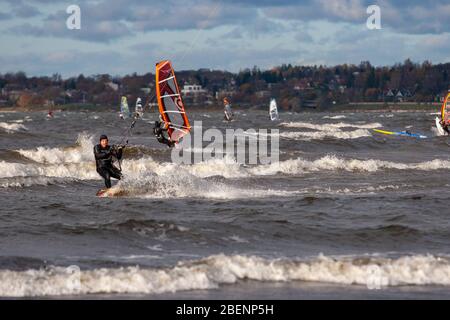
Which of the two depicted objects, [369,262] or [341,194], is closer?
[369,262]

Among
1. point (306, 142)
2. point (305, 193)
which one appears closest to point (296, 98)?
point (306, 142)

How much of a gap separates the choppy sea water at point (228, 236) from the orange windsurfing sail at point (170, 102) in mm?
1895

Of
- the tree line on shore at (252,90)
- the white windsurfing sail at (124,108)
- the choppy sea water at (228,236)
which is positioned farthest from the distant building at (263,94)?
the choppy sea water at (228,236)

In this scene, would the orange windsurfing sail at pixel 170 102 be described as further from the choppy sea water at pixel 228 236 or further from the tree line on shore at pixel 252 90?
the tree line on shore at pixel 252 90

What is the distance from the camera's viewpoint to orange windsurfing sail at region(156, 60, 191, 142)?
18594 mm

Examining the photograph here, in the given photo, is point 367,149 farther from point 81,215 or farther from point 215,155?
point 81,215

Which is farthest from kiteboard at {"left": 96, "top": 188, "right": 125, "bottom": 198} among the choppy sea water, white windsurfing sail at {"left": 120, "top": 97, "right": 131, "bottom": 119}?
white windsurfing sail at {"left": 120, "top": 97, "right": 131, "bottom": 119}

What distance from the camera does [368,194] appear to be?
16766 mm

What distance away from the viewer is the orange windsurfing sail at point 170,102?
18594mm

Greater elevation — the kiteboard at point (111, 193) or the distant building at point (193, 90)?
the kiteboard at point (111, 193)

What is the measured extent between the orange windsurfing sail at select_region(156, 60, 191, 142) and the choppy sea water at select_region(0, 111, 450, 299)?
190 cm

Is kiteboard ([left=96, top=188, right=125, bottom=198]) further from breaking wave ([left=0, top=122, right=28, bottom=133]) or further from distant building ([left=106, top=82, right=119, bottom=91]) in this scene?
distant building ([left=106, top=82, right=119, bottom=91])

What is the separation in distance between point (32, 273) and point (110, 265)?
983mm
